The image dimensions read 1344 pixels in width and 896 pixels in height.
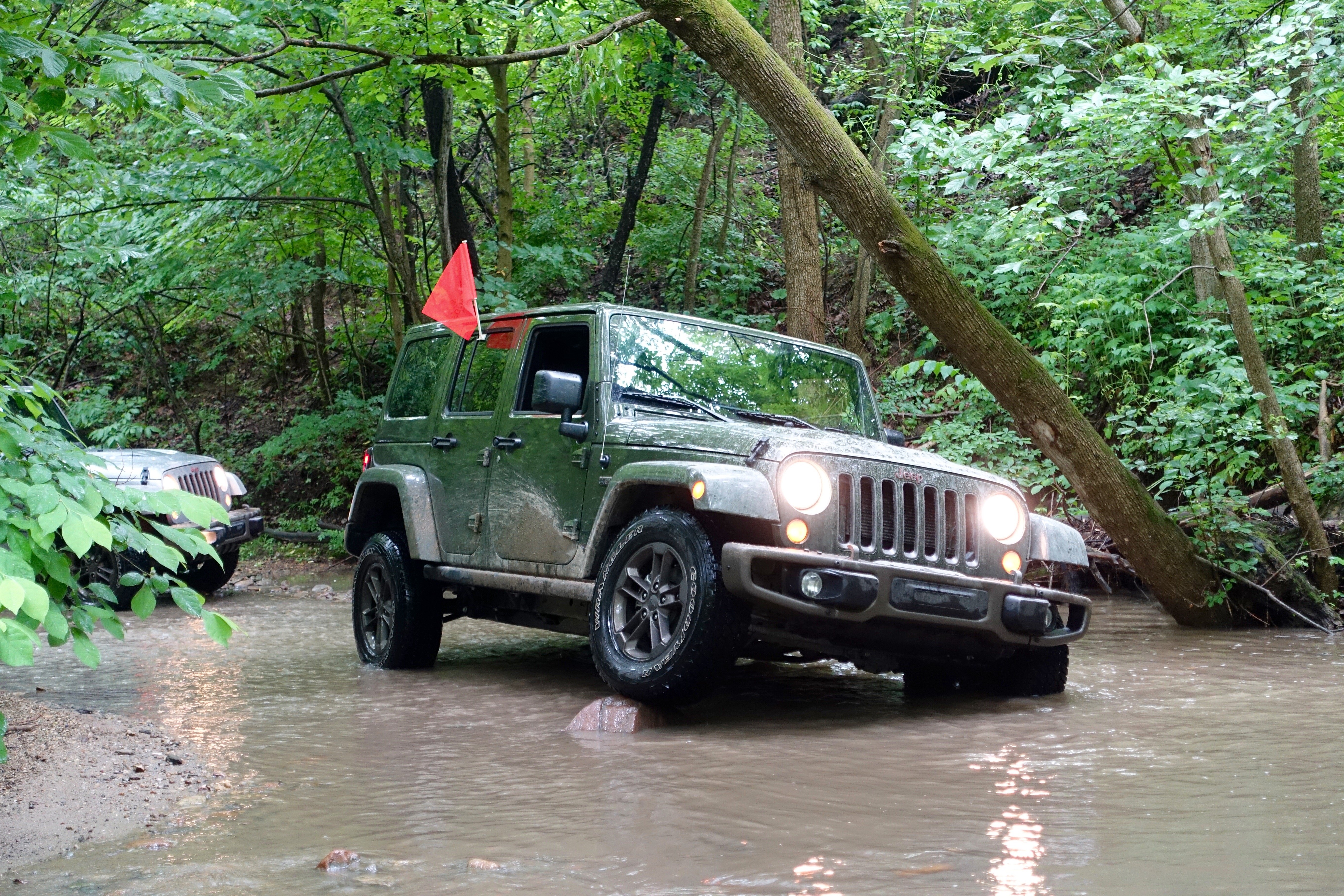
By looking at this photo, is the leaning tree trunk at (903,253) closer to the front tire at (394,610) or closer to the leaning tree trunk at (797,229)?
the leaning tree trunk at (797,229)

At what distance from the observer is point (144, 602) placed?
10.5ft

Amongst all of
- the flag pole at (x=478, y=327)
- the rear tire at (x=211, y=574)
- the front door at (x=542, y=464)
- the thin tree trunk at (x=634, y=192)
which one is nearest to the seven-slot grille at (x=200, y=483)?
the rear tire at (x=211, y=574)

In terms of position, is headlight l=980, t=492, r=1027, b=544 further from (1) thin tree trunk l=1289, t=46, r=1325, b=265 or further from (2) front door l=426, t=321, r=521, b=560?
(1) thin tree trunk l=1289, t=46, r=1325, b=265

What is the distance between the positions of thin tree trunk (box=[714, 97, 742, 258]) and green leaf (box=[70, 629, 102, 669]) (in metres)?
14.9

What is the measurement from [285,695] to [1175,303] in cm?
959

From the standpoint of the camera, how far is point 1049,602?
550 centimetres

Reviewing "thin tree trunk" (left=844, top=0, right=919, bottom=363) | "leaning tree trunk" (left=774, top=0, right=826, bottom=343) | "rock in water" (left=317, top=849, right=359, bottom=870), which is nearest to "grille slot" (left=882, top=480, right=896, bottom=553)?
"rock in water" (left=317, top=849, right=359, bottom=870)

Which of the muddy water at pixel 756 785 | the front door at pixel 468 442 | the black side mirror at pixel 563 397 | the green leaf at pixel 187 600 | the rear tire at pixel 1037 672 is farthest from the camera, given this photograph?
the front door at pixel 468 442

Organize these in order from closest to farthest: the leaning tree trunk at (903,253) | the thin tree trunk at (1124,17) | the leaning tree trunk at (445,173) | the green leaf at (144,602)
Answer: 1. the green leaf at (144,602)
2. the leaning tree trunk at (903,253)
3. the thin tree trunk at (1124,17)
4. the leaning tree trunk at (445,173)

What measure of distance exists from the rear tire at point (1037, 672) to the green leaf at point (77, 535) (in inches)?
171

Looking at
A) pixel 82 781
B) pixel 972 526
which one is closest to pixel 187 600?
pixel 82 781

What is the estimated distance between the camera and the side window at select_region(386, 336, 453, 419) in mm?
7492

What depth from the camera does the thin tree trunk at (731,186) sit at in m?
17.1

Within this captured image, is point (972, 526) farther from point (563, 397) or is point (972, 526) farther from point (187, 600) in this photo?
point (187, 600)
